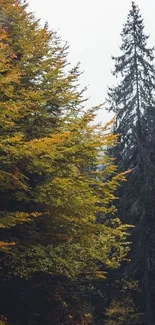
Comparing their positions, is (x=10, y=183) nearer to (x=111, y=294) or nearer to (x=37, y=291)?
(x=37, y=291)

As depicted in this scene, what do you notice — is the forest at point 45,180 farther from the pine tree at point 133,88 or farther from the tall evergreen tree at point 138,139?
the pine tree at point 133,88

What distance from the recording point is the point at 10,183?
10.9m

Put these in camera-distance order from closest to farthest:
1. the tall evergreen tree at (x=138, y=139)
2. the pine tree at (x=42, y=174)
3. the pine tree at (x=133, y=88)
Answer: the pine tree at (x=42, y=174) < the tall evergreen tree at (x=138, y=139) < the pine tree at (x=133, y=88)

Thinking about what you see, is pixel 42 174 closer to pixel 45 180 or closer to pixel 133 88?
pixel 45 180

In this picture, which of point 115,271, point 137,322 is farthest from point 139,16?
point 137,322

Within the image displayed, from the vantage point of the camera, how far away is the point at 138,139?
2408cm

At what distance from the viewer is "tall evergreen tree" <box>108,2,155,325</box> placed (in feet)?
77.6

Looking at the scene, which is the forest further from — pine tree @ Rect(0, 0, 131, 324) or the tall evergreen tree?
the tall evergreen tree

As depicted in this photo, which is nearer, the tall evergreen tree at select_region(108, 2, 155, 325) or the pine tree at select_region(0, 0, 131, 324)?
the pine tree at select_region(0, 0, 131, 324)

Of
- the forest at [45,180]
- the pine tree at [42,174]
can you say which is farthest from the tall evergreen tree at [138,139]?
the pine tree at [42,174]

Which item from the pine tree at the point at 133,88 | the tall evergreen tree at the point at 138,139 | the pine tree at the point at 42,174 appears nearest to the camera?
the pine tree at the point at 42,174

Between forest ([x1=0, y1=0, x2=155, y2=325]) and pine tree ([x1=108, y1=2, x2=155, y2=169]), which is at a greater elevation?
pine tree ([x1=108, y1=2, x2=155, y2=169])

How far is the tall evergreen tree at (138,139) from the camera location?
23.7 m

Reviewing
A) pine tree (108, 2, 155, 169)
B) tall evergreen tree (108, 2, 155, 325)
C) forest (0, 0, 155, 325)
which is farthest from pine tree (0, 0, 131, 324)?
pine tree (108, 2, 155, 169)
